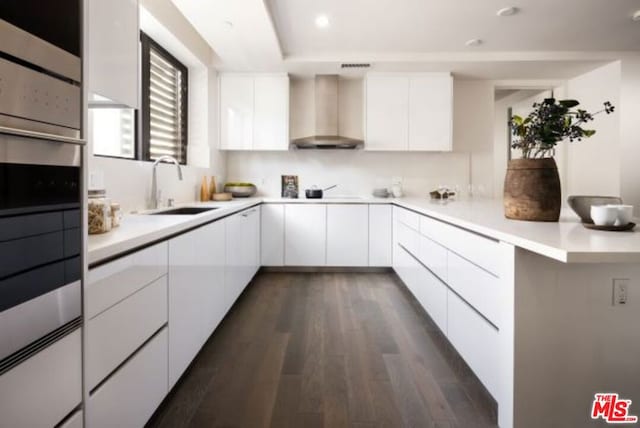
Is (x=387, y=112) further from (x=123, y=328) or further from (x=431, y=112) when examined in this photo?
(x=123, y=328)

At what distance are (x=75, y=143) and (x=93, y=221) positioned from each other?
557 millimetres

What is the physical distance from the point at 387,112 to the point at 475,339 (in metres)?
3.22

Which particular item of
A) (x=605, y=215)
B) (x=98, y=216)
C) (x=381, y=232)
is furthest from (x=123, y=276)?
(x=381, y=232)

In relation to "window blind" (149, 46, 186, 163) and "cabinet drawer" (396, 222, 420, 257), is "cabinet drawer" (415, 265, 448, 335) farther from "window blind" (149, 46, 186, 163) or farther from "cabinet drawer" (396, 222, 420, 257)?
"window blind" (149, 46, 186, 163)

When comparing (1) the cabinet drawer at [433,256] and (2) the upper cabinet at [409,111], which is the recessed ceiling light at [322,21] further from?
(1) the cabinet drawer at [433,256]

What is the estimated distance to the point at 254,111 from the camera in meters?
4.39

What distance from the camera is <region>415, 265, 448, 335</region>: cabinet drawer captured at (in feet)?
7.48

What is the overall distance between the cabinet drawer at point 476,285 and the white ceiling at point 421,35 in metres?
2.24

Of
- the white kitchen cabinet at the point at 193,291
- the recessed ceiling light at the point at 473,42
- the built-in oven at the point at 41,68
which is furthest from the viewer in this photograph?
the recessed ceiling light at the point at 473,42

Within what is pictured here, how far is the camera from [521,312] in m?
1.36

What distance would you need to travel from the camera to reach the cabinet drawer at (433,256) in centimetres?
228

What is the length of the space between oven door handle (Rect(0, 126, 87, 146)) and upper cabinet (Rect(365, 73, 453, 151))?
12.5ft

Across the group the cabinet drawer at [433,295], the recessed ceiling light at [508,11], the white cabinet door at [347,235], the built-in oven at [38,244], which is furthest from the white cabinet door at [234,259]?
the recessed ceiling light at [508,11]

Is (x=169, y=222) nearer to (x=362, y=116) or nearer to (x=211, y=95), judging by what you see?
(x=211, y=95)
